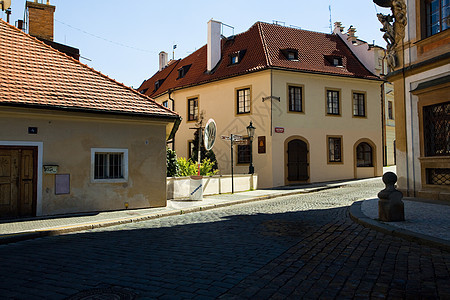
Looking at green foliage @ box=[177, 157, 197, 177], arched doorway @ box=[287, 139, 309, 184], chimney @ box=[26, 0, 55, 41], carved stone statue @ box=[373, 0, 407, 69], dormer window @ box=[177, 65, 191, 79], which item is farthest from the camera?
dormer window @ box=[177, 65, 191, 79]

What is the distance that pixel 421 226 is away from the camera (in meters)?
7.88

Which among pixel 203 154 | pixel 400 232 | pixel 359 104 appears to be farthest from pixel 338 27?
pixel 400 232

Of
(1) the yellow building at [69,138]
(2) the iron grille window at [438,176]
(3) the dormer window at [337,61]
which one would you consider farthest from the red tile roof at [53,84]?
(3) the dormer window at [337,61]

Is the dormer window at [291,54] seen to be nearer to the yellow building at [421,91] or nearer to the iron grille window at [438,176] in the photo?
the yellow building at [421,91]

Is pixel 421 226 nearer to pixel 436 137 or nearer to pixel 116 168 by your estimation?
pixel 436 137

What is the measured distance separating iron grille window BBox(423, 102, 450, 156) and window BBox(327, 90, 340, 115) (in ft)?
40.0

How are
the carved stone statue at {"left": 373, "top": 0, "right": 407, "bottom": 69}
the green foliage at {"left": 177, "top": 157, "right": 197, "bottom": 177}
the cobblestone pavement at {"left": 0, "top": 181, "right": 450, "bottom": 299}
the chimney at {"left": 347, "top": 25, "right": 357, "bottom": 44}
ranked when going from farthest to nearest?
the chimney at {"left": 347, "top": 25, "right": 357, "bottom": 44} < the green foliage at {"left": 177, "top": 157, "right": 197, "bottom": 177} < the carved stone statue at {"left": 373, "top": 0, "right": 407, "bottom": 69} < the cobblestone pavement at {"left": 0, "top": 181, "right": 450, "bottom": 299}

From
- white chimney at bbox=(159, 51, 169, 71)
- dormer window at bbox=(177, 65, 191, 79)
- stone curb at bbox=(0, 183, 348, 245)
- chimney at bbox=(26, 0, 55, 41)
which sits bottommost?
stone curb at bbox=(0, 183, 348, 245)

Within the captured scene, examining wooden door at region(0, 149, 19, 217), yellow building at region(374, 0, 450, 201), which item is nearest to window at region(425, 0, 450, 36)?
yellow building at region(374, 0, 450, 201)

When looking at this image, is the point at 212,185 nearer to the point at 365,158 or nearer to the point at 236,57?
the point at 236,57

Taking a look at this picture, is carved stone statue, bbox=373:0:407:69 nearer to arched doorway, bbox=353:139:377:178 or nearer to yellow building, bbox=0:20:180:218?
yellow building, bbox=0:20:180:218

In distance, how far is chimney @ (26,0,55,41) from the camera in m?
16.1

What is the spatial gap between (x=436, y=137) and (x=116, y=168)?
35.5ft

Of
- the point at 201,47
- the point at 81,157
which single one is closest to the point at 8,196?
the point at 81,157
